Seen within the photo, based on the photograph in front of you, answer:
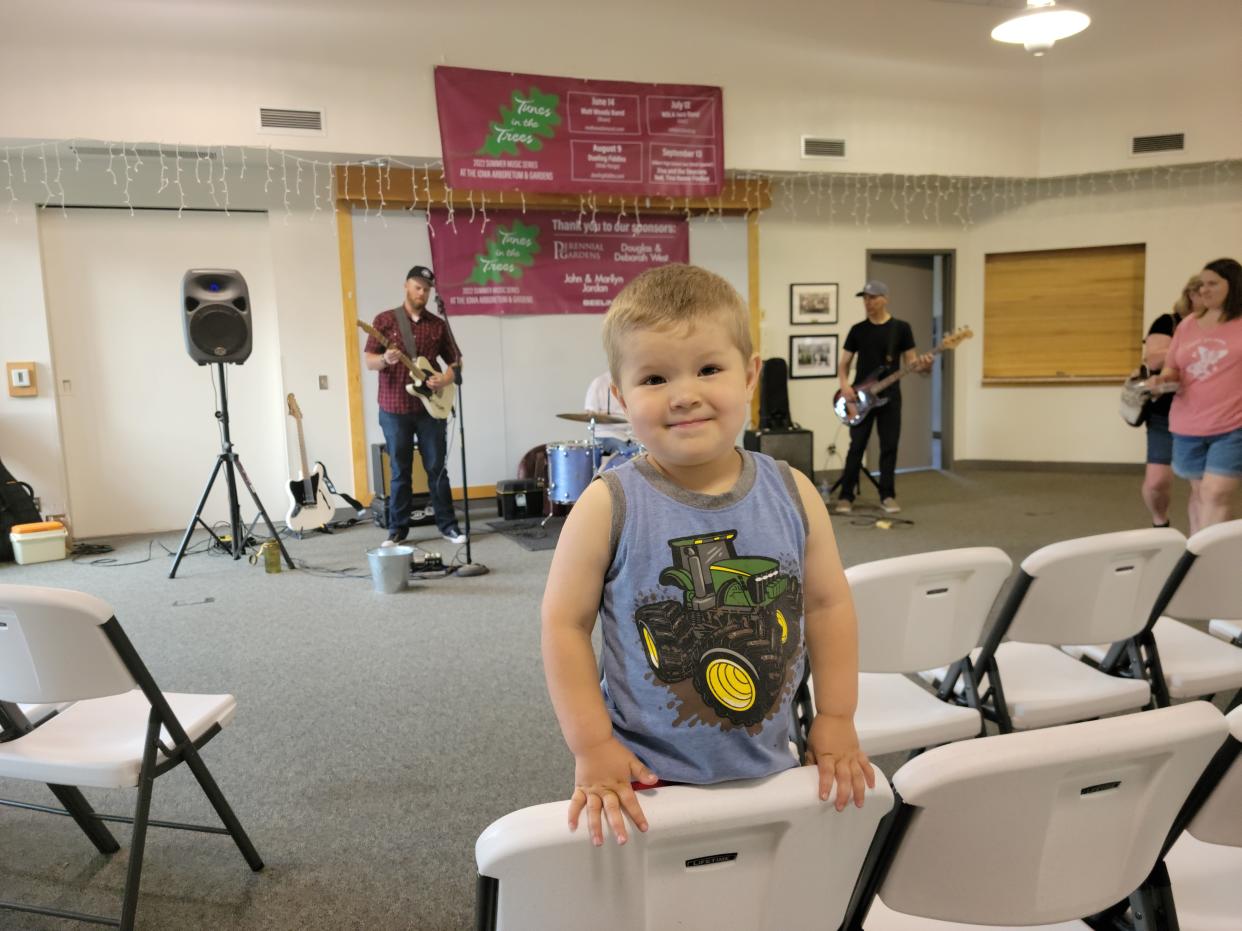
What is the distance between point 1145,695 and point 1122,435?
6888 millimetres

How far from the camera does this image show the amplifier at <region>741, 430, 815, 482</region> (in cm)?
700

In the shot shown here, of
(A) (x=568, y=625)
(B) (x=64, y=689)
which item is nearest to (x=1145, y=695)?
(A) (x=568, y=625)

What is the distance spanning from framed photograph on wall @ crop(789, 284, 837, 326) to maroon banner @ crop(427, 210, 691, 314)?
3.72 feet

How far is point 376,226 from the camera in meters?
6.52

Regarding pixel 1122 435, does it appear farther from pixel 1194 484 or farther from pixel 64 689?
pixel 64 689

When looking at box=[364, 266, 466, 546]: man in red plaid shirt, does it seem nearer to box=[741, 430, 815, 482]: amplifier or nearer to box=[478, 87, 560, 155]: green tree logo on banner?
box=[478, 87, 560, 155]: green tree logo on banner

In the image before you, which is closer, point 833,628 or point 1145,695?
point 833,628

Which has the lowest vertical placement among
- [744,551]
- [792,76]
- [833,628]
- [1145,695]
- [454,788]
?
[454,788]

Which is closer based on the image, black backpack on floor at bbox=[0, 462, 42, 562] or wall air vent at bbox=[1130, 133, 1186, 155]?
black backpack on floor at bbox=[0, 462, 42, 562]

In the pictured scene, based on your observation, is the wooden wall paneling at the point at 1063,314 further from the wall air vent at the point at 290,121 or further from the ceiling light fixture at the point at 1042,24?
the wall air vent at the point at 290,121

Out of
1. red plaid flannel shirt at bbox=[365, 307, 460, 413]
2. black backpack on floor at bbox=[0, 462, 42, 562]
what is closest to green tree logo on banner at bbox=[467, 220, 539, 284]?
red plaid flannel shirt at bbox=[365, 307, 460, 413]

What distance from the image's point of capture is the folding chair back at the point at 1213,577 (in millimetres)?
2090

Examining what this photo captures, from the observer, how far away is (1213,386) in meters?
3.61

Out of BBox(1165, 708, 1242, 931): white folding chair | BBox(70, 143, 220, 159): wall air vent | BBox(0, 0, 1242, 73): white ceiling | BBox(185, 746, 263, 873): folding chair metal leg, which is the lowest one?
BBox(185, 746, 263, 873): folding chair metal leg
